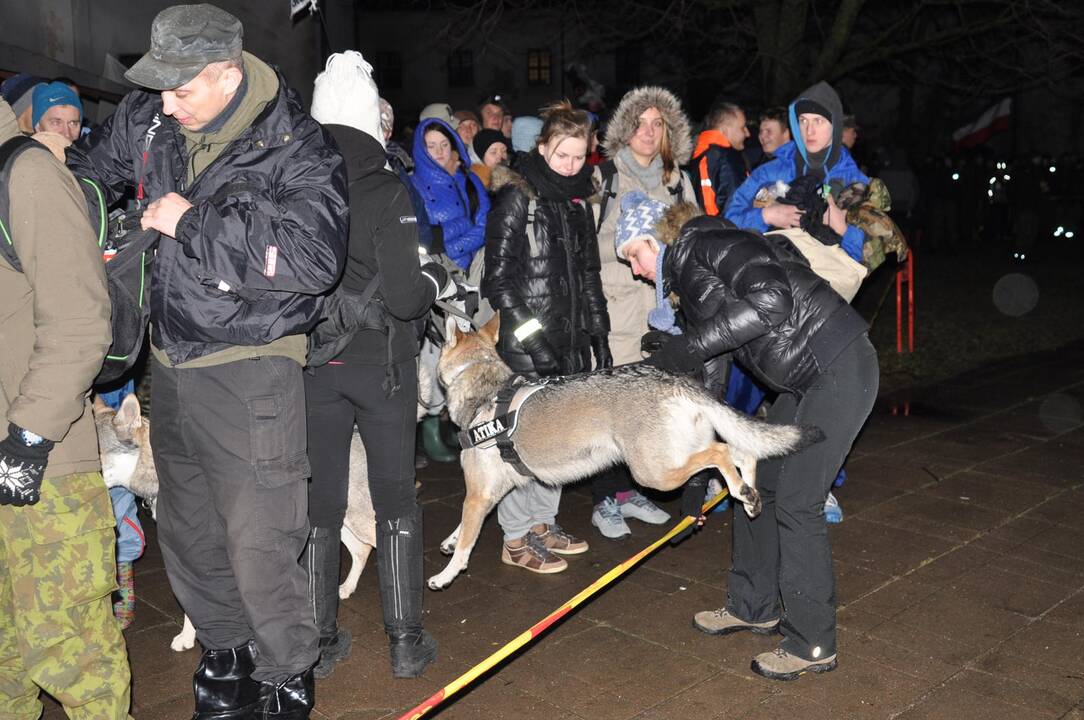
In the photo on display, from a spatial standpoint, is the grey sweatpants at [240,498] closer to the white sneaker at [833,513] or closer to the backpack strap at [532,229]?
the backpack strap at [532,229]

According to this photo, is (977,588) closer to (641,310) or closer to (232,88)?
(641,310)

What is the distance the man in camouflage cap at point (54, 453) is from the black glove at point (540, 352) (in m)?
2.32

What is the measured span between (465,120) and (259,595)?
6213 millimetres

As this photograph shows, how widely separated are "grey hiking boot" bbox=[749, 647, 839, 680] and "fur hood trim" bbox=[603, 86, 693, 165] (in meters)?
2.91

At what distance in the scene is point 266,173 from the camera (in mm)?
2990

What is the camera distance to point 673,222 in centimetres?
405

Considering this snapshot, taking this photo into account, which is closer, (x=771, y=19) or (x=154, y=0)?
(x=154, y=0)

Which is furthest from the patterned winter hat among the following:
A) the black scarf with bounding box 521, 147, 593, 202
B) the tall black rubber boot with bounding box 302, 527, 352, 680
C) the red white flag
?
the red white flag

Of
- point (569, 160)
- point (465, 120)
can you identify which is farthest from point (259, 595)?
point (465, 120)

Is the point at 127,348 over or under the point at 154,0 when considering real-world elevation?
under

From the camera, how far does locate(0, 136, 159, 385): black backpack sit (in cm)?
306

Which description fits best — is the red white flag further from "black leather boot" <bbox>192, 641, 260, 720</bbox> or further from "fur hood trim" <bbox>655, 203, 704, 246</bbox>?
"black leather boot" <bbox>192, 641, 260, 720</bbox>

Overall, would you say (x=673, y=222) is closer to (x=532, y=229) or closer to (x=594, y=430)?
(x=594, y=430)

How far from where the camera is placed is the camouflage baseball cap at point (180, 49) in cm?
287
